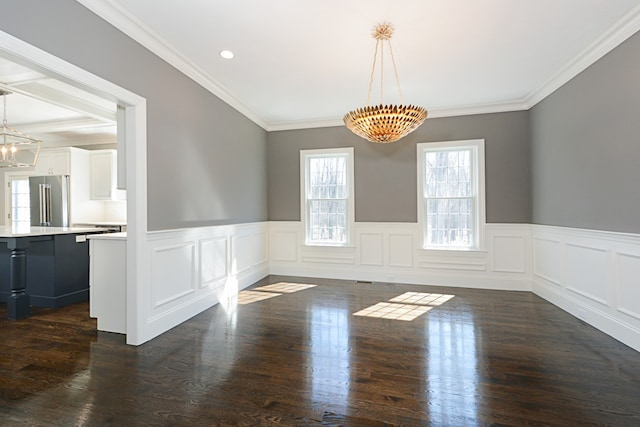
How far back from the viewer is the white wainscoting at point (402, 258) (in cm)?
475

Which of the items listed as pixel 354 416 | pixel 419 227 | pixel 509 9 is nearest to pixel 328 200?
pixel 419 227

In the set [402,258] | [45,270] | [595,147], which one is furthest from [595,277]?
[45,270]

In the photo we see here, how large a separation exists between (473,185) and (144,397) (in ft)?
16.5

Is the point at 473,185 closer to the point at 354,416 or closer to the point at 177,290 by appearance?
the point at 354,416

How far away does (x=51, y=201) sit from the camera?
19.7 ft

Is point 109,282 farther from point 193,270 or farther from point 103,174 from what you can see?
point 103,174

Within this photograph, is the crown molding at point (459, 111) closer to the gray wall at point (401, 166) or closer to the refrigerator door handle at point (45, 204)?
the gray wall at point (401, 166)

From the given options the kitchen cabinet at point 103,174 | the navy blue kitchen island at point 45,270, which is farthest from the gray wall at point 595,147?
the kitchen cabinet at point 103,174

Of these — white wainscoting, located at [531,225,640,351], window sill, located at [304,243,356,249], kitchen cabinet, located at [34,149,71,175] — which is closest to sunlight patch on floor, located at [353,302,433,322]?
window sill, located at [304,243,356,249]

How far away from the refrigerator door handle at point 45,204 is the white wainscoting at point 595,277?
876 cm

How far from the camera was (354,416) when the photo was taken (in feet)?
5.99

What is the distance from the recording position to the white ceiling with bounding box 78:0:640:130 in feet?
8.21

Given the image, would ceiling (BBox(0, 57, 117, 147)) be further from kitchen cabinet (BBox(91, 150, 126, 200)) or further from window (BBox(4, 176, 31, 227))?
window (BBox(4, 176, 31, 227))

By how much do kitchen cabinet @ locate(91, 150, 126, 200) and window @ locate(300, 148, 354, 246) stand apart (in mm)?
4058
